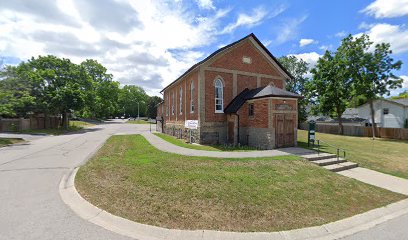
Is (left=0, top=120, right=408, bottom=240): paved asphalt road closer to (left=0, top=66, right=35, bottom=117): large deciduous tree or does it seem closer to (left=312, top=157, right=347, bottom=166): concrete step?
(left=312, top=157, right=347, bottom=166): concrete step

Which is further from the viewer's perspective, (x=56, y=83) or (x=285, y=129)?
(x=56, y=83)

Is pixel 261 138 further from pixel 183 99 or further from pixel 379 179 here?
pixel 183 99

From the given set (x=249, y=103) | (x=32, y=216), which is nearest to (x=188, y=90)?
(x=249, y=103)

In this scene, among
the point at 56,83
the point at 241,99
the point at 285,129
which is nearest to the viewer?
the point at 285,129

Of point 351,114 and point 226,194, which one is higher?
point 351,114

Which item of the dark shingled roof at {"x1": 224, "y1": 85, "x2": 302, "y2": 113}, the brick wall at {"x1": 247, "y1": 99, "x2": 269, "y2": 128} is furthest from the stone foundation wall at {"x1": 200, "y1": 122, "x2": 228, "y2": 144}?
the brick wall at {"x1": 247, "y1": 99, "x2": 269, "y2": 128}

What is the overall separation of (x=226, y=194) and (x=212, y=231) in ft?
6.46

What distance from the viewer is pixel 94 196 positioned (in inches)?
243

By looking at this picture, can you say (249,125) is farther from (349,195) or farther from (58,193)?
(58,193)

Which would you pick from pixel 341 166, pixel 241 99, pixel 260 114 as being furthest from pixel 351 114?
pixel 341 166

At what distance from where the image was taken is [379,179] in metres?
9.04

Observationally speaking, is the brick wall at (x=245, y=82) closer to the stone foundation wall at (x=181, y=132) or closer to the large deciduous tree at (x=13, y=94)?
the stone foundation wall at (x=181, y=132)

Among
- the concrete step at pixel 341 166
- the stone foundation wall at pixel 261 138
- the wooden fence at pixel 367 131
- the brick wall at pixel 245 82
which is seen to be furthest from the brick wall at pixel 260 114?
the wooden fence at pixel 367 131

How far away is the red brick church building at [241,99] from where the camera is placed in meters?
14.6
